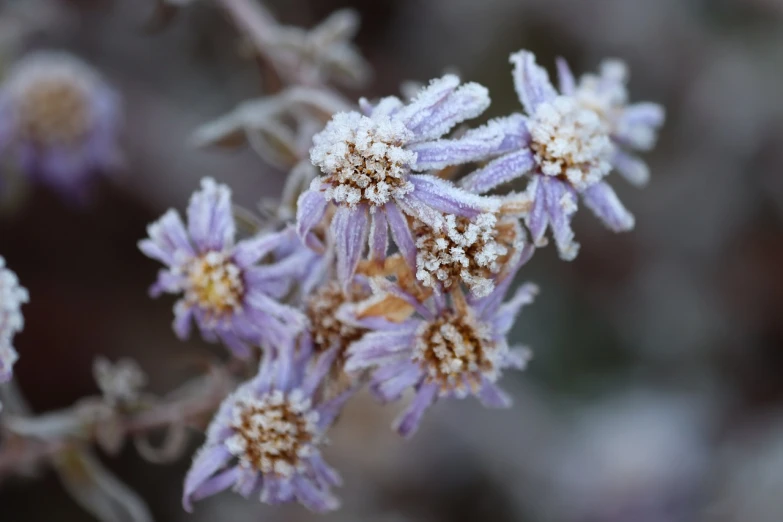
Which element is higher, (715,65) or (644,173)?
(715,65)

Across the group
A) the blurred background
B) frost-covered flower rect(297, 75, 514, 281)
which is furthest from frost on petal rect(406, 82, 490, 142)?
the blurred background

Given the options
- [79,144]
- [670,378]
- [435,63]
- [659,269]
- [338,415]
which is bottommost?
[338,415]

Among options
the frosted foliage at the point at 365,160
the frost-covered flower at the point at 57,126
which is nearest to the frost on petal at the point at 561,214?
the frosted foliage at the point at 365,160

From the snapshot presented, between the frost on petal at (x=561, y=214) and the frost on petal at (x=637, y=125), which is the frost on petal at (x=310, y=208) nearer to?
the frost on petal at (x=561, y=214)

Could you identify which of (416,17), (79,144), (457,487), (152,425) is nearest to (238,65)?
(416,17)

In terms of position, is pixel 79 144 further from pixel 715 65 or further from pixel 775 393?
pixel 775 393

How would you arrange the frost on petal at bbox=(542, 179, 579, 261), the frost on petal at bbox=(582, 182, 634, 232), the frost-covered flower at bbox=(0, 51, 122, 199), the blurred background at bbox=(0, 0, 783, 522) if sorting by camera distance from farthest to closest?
the blurred background at bbox=(0, 0, 783, 522) < the frost-covered flower at bbox=(0, 51, 122, 199) < the frost on petal at bbox=(582, 182, 634, 232) < the frost on petal at bbox=(542, 179, 579, 261)

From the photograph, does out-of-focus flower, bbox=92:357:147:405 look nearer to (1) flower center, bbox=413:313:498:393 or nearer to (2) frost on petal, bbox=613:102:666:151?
(1) flower center, bbox=413:313:498:393
